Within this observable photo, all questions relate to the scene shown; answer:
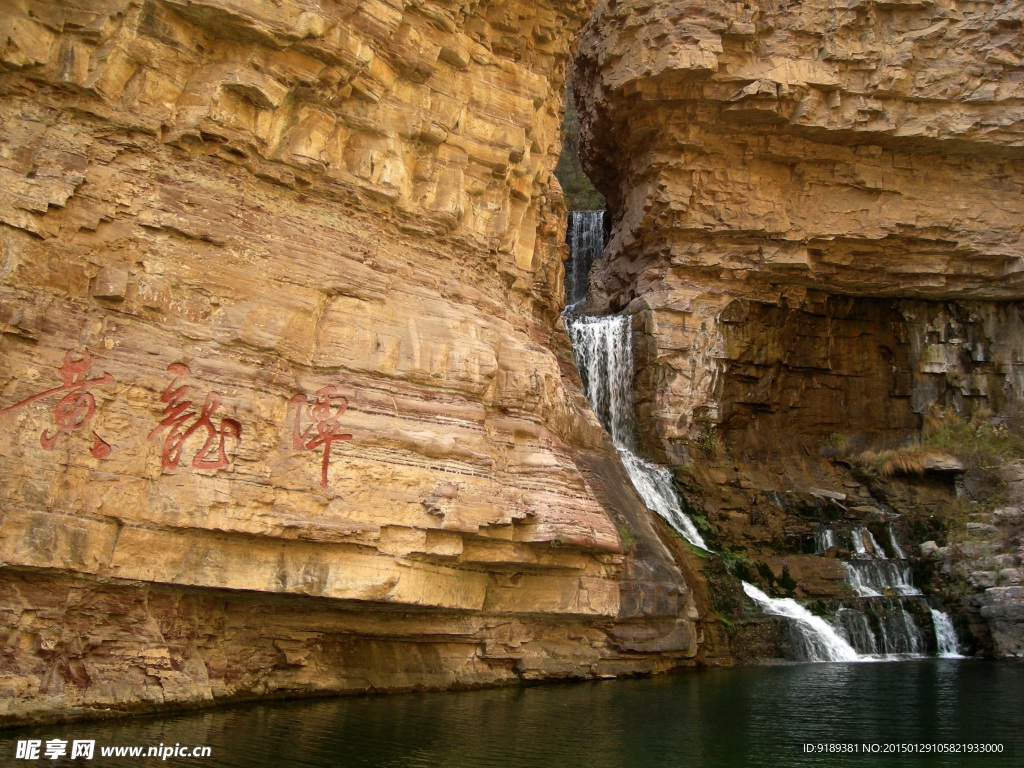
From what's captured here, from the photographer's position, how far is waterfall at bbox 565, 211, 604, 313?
108 feet

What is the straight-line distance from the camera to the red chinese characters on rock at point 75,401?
378 inches

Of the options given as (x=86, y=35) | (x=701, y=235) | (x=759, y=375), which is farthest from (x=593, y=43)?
(x=86, y=35)

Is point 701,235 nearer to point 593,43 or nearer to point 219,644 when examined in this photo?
point 593,43

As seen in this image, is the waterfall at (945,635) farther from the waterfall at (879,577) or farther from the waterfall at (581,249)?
the waterfall at (581,249)

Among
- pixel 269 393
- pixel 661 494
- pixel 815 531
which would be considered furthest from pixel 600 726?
pixel 815 531

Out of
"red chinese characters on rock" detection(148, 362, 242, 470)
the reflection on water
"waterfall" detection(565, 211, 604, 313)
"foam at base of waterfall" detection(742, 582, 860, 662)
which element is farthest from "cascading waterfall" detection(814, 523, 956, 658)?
"waterfall" detection(565, 211, 604, 313)

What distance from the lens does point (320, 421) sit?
11.5 meters

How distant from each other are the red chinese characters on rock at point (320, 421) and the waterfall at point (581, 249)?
2158 centimetres

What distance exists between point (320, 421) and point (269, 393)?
29.8 inches

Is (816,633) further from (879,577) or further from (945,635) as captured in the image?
(879,577)

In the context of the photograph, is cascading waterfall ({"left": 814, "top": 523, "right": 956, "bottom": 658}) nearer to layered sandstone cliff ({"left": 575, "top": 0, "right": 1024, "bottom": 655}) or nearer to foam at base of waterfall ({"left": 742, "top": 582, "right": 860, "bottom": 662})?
foam at base of waterfall ({"left": 742, "top": 582, "right": 860, "bottom": 662})

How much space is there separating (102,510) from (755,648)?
12.7 metres

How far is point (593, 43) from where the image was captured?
2859cm

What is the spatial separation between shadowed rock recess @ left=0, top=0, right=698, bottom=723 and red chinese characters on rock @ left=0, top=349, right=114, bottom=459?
0.08 ft
